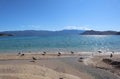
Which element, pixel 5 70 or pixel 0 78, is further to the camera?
pixel 5 70

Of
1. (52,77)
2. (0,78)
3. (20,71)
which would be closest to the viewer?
(0,78)

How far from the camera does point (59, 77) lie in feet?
53.3

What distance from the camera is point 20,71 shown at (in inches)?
667

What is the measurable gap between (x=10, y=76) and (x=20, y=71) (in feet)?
7.57

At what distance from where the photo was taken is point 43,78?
48.6 ft

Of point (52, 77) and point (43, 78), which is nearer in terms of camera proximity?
point (43, 78)

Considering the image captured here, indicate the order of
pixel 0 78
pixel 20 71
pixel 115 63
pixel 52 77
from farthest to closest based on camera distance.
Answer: pixel 115 63, pixel 20 71, pixel 52 77, pixel 0 78

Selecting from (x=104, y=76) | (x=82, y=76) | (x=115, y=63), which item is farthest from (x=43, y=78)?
(x=115, y=63)

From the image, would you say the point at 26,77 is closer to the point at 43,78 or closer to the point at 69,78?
the point at 43,78

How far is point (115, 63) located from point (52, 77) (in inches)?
407

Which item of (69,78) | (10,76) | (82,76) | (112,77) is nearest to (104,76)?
(112,77)

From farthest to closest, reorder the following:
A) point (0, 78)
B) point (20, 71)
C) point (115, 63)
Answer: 1. point (115, 63)
2. point (20, 71)
3. point (0, 78)

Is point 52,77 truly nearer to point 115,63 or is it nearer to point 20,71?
point 20,71

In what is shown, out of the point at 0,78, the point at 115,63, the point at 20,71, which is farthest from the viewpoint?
the point at 115,63
